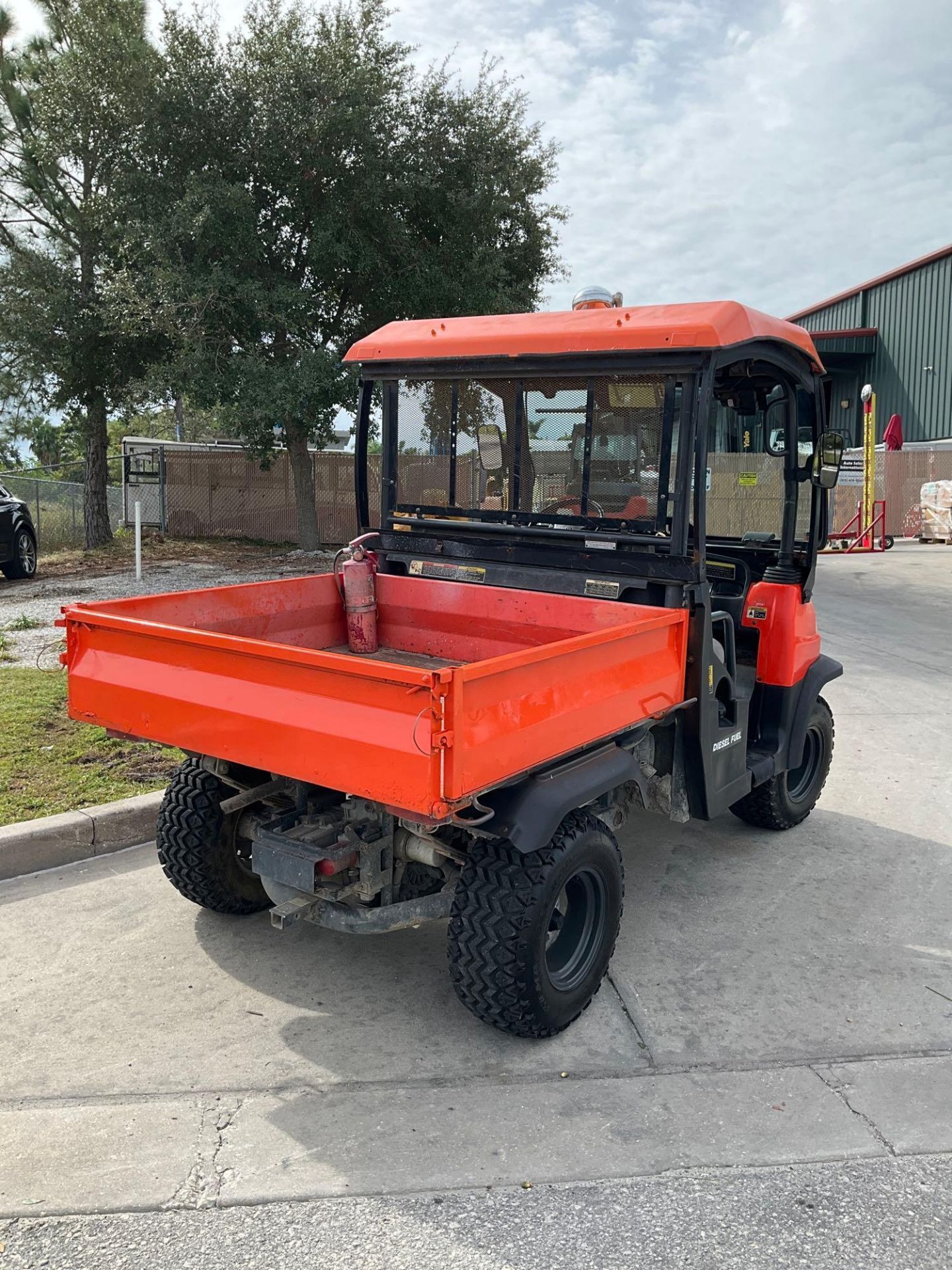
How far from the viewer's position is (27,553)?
45.8 feet

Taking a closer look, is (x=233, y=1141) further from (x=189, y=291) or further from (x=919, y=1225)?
(x=189, y=291)

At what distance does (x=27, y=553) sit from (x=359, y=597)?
1075 centimetres

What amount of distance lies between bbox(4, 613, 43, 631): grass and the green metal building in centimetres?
2116

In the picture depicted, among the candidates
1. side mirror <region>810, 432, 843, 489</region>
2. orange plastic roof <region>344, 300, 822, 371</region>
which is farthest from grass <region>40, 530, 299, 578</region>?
side mirror <region>810, 432, 843, 489</region>

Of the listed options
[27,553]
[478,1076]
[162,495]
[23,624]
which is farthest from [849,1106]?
[162,495]

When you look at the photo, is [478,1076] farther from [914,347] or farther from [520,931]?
[914,347]

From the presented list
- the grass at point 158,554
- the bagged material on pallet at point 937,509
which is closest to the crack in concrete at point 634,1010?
the grass at point 158,554

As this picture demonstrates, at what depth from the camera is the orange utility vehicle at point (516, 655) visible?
124 inches

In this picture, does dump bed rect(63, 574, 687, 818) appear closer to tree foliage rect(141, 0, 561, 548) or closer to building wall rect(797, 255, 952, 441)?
tree foliage rect(141, 0, 561, 548)

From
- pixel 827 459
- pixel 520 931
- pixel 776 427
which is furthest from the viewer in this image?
pixel 776 427

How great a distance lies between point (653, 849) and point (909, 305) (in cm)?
2729

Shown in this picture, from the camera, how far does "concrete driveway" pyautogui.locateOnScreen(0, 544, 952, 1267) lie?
264cm

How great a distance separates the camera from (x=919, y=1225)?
2.62m

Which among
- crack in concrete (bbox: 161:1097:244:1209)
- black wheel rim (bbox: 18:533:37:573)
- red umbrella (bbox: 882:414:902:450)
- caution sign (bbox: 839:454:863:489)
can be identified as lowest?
crack in concrete (bbox: 161:1097:244:1209)
